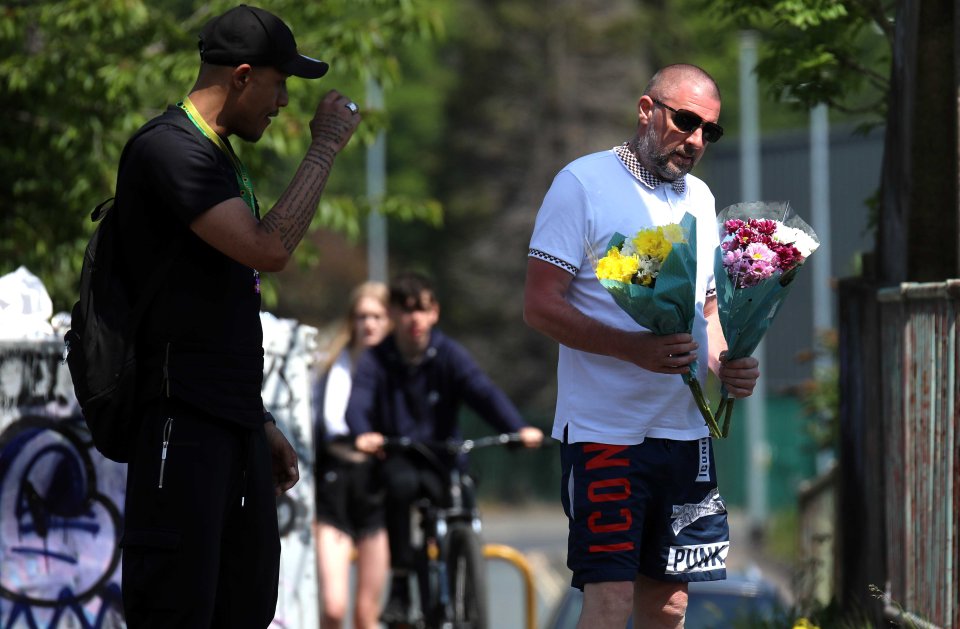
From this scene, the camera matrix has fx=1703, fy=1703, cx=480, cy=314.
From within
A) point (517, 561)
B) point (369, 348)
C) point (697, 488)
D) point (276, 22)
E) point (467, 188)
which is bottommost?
point (517, 561)

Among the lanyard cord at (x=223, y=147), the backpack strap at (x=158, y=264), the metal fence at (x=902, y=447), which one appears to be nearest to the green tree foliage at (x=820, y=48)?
the metal fence at (x=902, y=447)

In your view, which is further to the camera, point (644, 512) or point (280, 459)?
point (644, 512)

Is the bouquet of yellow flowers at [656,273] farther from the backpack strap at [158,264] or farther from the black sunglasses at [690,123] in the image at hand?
the backpack strap at [158,264]

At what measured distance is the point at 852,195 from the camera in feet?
150

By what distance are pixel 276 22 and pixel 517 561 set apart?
597 cm

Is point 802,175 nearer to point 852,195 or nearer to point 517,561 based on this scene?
point 852,195

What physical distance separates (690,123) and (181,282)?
1.59m

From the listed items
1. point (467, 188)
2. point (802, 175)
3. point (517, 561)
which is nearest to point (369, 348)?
point (517, 561)

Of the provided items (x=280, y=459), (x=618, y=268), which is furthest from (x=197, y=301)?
(x=618, y=268)

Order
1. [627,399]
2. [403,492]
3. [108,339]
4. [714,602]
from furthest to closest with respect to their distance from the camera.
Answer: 1. [714,602]
2. [403,492]
3. [627,399]
4. [108,339]

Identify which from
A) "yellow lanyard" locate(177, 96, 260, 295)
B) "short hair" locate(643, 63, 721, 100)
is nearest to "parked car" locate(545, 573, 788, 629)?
"short hair" locate(643, 63, 721, 100)

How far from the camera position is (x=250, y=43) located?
431 cm

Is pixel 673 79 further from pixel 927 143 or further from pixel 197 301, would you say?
pixel 927 143

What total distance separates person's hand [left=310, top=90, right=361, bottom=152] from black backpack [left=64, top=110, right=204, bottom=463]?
33 cm
